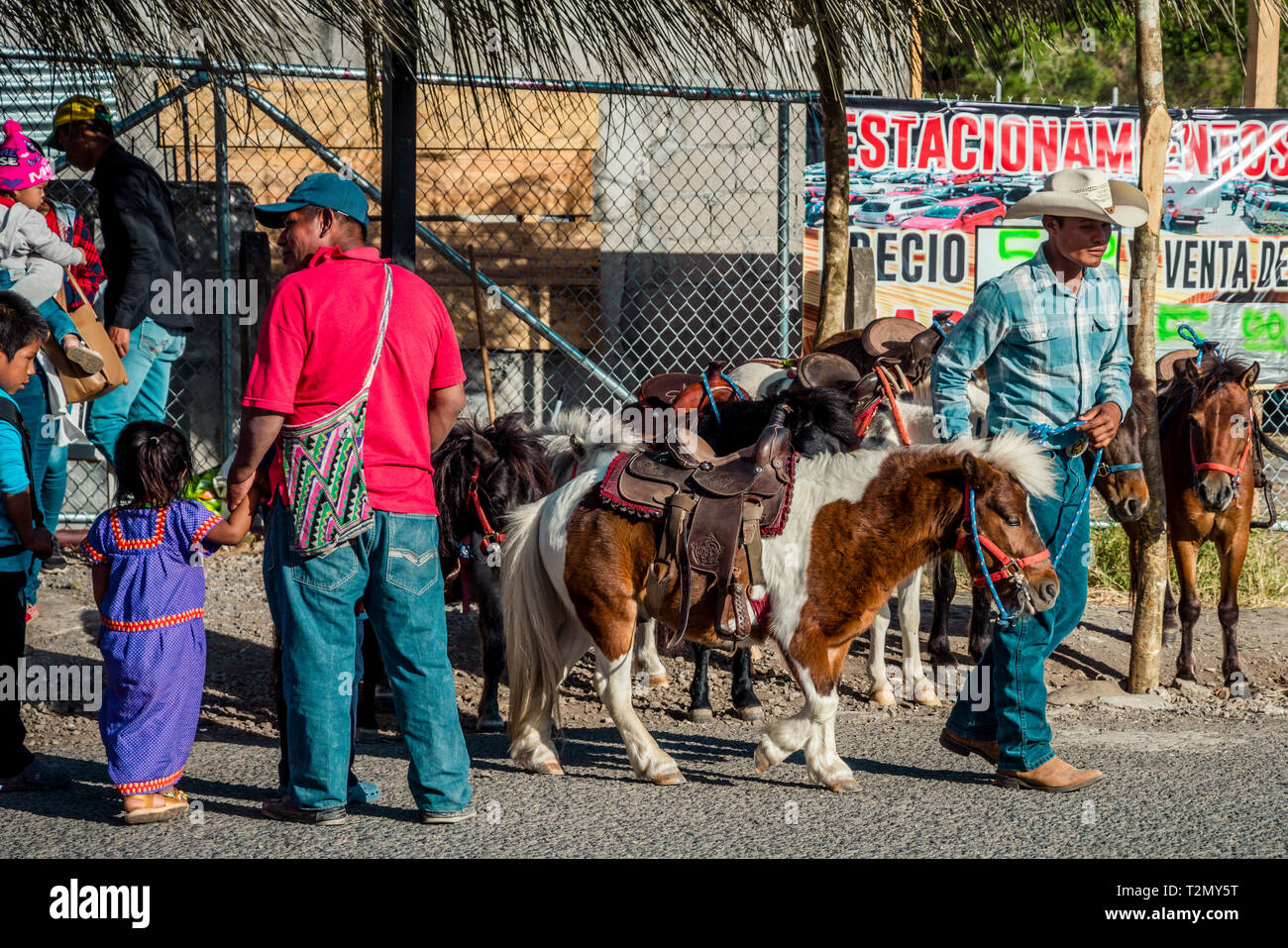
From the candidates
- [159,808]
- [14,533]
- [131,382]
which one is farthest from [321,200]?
[131,382]

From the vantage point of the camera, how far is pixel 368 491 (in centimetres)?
403

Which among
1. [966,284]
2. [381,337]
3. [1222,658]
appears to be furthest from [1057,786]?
[966,284]

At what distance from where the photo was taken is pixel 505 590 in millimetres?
4988

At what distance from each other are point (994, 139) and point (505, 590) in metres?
5.25

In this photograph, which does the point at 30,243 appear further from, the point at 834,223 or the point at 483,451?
the point at 834,223

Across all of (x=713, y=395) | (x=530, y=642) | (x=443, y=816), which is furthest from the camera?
(x=713, y=395)

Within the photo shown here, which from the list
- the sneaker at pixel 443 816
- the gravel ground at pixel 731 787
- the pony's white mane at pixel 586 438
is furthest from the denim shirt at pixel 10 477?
the pony's white mane at pixel 586 438

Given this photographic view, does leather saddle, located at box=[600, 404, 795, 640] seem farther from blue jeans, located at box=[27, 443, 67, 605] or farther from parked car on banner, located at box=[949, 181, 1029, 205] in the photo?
parked car on banner, located at box=[949, 181, 1029, 205]

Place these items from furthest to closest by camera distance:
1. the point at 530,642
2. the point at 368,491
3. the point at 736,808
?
the point at 530,642, the point at 736,808, the point at 368,491

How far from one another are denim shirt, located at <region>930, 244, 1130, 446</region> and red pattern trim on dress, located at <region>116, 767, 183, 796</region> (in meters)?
3.07

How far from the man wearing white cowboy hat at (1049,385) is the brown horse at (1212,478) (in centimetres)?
181

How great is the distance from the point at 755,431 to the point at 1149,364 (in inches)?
79.6

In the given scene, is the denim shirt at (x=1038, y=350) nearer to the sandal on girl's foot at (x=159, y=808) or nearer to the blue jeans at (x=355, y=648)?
the blue jeans at (x=355, y=648)
